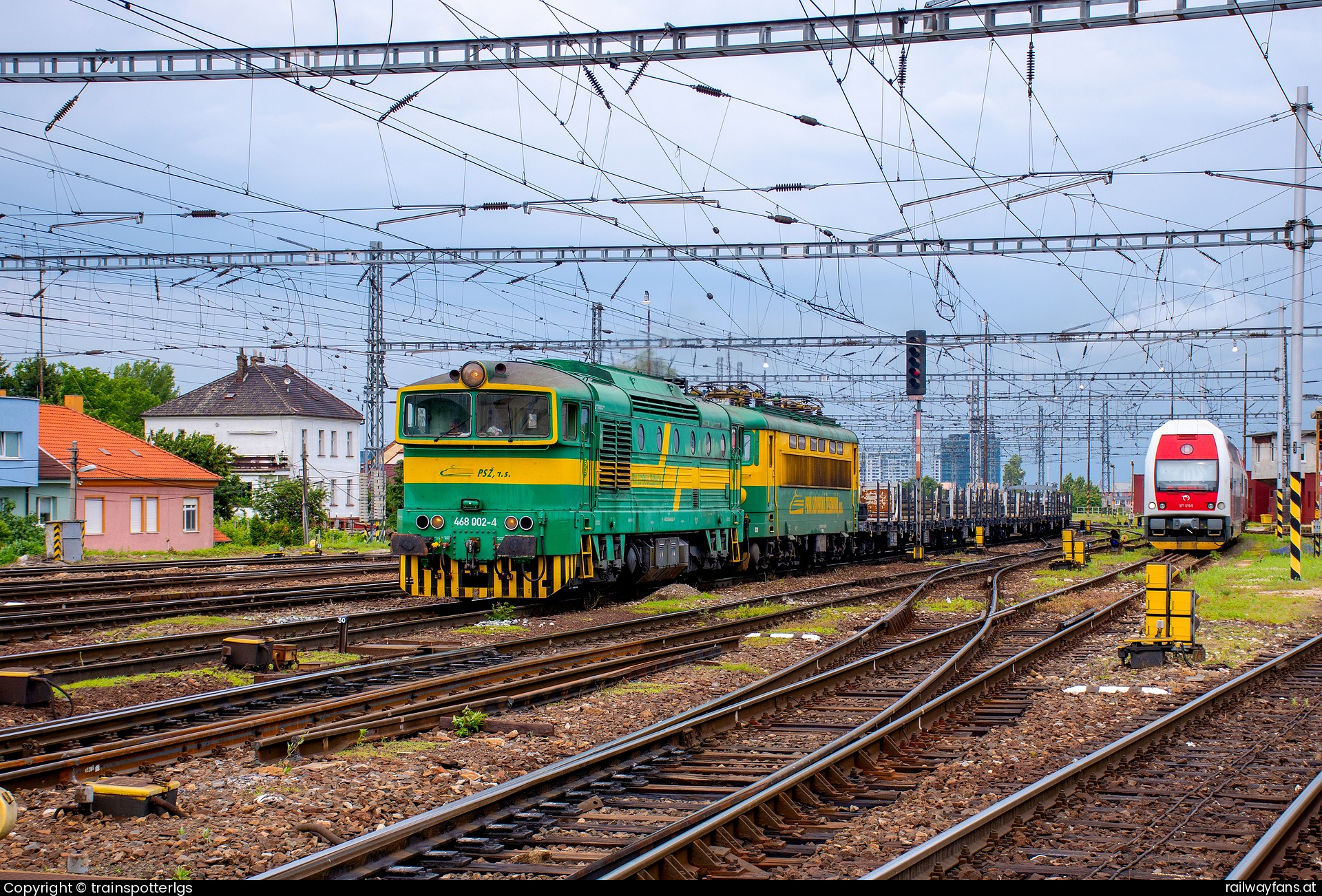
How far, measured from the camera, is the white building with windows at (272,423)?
6738cm

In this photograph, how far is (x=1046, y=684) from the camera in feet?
42.2

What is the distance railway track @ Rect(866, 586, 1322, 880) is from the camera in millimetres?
6508

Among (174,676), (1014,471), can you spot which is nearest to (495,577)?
(174,676)

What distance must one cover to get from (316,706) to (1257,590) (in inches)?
786

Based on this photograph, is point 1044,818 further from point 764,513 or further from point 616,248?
point 616,248

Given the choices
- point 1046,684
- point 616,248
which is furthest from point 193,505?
point 1046,684

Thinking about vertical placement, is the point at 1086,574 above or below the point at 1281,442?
below

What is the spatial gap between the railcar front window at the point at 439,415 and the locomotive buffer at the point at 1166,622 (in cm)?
955

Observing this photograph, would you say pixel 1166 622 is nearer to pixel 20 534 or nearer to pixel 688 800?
pixel 688 800

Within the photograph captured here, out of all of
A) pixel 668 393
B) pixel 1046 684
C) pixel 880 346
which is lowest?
pixel 1046 684

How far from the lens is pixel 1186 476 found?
3509 centimetres

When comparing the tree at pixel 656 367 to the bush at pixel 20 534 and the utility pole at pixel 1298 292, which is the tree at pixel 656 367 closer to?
the utility pole at pixel 1298 292

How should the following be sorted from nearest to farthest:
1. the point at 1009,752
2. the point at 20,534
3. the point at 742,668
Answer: the point at 1009,752 < the point at 742,668 < the point at 20,534

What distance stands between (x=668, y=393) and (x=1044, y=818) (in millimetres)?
15080
